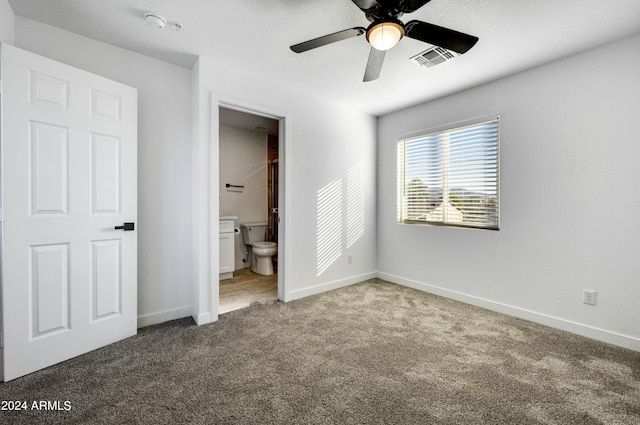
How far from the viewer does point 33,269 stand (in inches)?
75.0

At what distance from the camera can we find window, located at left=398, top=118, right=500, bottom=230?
3.12 metres

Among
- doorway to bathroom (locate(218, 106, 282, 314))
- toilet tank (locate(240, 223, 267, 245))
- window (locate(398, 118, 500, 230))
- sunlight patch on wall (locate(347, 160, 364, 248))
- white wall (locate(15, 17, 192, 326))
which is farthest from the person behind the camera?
toilet tank (locate(240, 223, 267, 245))

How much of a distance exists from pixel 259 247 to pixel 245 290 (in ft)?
2.88

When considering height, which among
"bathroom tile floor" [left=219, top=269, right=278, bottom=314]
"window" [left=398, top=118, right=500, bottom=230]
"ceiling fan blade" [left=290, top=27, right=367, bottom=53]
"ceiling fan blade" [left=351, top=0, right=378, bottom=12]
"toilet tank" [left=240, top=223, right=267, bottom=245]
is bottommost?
"bathroom tile floor" [left=219, top=269, right=278, bottom=314]

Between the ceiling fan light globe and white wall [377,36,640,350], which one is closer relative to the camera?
the ceiling fan light globe

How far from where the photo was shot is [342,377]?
1853 mm

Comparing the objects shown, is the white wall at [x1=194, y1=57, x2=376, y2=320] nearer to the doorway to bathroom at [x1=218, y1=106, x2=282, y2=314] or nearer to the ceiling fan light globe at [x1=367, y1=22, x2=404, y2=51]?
the doorway to bathroom at [x1=218, y1=106, x2=282, y2=314]

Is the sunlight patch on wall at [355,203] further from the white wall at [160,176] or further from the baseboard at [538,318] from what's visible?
the white wall at [160,176]

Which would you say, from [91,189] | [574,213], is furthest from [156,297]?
[574,213]

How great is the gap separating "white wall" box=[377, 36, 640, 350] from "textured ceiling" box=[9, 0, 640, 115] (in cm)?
Result: 27

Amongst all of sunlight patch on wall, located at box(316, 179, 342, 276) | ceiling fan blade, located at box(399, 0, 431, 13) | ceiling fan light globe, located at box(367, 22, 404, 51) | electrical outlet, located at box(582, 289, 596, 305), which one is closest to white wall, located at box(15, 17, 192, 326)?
sunlight patch on wall, located at box(316, 179, 342, 276)

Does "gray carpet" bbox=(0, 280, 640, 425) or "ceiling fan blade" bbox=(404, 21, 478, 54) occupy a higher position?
"ceiling fan blade" bbox=(404, 21, 478, 54)

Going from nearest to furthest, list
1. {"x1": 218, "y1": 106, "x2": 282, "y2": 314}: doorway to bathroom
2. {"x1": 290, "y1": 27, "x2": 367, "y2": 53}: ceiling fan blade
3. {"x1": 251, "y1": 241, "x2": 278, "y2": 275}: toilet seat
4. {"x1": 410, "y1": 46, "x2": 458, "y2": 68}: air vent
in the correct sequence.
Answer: {"x1": 290, "y1": 27, "x2": 367, "y2": 53}: ceiling fan blade < {"x1": 410, "y1": 46, "x2": 458, "y2": 68}: air vent < {"x1": 218, "y1": 106, "x2": 282, "y2": 314}: doorway to bathroom < {"x1": 251, "y1": 241, "x2": 278, "y2": 275}: toilet seat

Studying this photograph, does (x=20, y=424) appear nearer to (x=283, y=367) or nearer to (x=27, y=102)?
(x=283, y=367)
